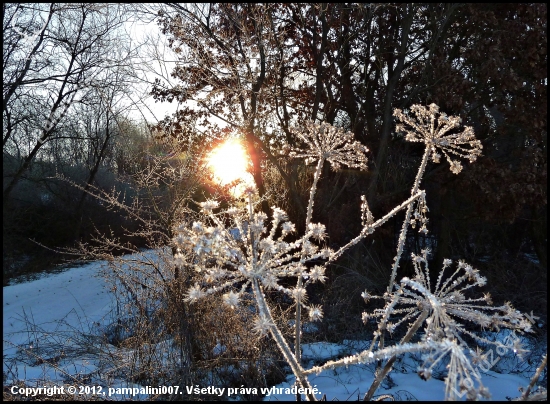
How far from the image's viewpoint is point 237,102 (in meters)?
8.02

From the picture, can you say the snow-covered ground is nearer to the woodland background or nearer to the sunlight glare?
the woodland background

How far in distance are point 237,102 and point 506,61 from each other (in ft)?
14.0

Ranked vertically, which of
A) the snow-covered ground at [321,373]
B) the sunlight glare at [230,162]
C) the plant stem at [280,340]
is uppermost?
the sunlight glare at [230,162]

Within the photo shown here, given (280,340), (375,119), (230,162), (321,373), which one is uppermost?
(375,119)

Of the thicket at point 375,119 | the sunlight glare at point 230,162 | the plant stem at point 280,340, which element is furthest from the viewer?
the sunlight glare at point 230,162

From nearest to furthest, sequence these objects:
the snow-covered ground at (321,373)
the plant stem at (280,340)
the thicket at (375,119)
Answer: the plant stem at (280,340), the snow-covered ground at (321,373), the thicket at (375,119)

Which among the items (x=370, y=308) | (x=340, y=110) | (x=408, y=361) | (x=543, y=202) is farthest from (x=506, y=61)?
(x=408, y=361)

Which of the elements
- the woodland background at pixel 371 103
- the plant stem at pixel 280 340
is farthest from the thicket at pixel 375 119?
the plant stem at pixel 280 340

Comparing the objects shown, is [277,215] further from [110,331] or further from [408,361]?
[110,331]

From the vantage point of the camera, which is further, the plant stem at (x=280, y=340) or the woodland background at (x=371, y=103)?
the woodland background at (x=371, y=103)

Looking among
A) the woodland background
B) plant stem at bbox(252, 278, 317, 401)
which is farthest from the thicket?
plant stem at bbox(252, 278, 317, 401)

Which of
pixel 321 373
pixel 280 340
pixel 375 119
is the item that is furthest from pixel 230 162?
pixel 280 340

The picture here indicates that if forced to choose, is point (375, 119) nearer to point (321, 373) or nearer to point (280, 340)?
point (321, 373)

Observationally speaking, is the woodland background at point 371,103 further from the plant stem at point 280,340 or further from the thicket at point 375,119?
the plant stem at point 280,340
